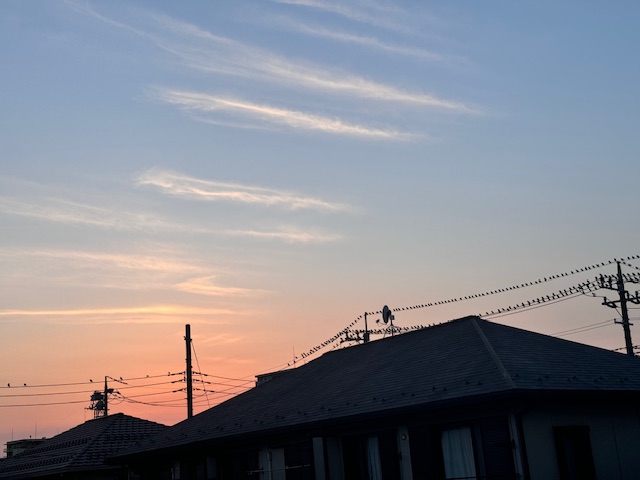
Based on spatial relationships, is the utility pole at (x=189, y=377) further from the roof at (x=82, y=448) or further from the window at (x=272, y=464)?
the window at (x=272, y=464)

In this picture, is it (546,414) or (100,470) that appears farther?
(100,470)

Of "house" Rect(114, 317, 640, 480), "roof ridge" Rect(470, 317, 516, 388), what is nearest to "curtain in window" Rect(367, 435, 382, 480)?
"house" Rect(114, 317, 640, 480)

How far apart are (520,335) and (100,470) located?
21.9 meters

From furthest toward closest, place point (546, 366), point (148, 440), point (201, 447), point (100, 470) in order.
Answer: point (100, 470), point (148, 440), point (201, 447), point (546, 366)

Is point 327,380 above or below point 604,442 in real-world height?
above

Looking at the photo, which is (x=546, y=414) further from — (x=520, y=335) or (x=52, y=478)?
(x=52, y=478)

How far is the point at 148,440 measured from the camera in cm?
3300

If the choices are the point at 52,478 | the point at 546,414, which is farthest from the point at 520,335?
the point at 52,478

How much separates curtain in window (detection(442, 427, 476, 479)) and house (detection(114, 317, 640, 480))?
0.04 meters

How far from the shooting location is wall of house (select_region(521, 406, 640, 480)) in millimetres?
19516

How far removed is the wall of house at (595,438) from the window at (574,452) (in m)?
0.10

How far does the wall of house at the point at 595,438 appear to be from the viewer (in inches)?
768

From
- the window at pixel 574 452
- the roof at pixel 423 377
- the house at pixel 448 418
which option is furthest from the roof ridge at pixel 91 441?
the window at pixel 574 452

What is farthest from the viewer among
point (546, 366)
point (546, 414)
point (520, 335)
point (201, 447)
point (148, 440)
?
point (148, 440)
